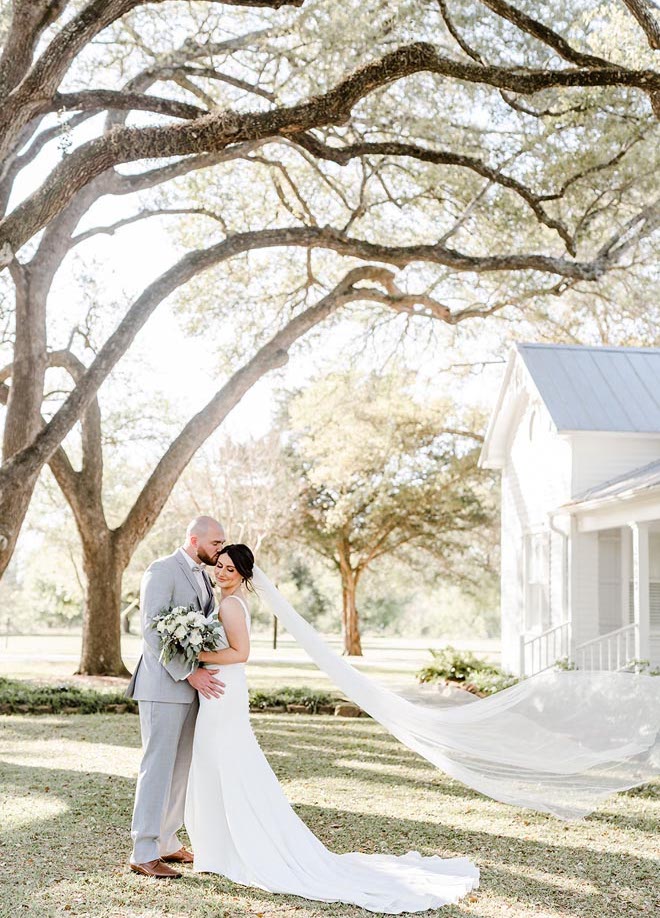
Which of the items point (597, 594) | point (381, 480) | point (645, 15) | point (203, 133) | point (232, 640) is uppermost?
point (645, 15)

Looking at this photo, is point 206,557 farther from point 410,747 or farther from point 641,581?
point 641,581

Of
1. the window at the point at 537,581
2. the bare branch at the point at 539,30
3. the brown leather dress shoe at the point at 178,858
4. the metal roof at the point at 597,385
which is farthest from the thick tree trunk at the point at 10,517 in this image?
the window at the point at 537,581

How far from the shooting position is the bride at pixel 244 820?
6.06 m

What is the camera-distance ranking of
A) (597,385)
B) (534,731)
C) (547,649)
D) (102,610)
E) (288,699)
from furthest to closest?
(102,610), (597,385), (547,649), (288,699), (534,731)

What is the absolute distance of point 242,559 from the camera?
257 inches

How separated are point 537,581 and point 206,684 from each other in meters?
13.8

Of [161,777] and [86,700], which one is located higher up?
[161,777]

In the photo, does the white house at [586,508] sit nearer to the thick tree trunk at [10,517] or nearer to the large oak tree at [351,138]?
the large oak tree at [351,138]

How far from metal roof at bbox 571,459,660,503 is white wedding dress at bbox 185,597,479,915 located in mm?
8615

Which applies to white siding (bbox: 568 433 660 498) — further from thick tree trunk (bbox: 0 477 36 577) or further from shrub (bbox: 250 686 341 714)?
thick tree trunk (bbox: 0 477 36 577)

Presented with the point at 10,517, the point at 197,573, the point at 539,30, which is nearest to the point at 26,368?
the point at 10,517

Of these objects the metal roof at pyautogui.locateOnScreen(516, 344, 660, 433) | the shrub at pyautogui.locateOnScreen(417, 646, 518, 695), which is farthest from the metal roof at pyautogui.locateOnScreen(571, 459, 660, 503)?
the shrub at pyautogui.locateOnScreen(417, 646, 518, 695)

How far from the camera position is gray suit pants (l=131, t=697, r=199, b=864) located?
245 inches

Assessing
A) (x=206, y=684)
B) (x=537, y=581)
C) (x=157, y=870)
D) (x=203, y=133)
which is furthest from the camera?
(x=537, y=581)
